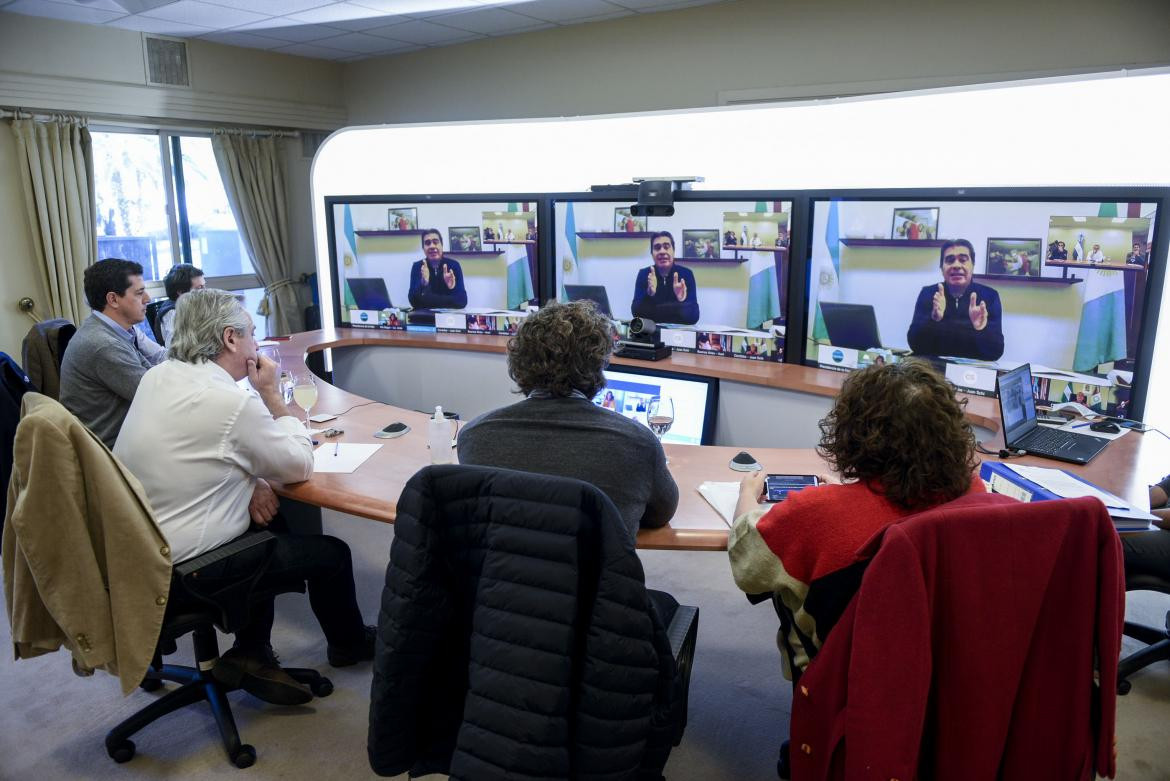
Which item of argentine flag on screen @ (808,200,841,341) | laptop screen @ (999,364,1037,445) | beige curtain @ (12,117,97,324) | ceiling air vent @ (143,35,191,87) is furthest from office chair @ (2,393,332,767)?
ceiling air vent @ (143,35,191,87)

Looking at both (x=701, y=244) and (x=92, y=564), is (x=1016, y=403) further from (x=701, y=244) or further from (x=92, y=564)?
(x=92, y=564)

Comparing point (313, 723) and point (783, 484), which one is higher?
point (783, 484)

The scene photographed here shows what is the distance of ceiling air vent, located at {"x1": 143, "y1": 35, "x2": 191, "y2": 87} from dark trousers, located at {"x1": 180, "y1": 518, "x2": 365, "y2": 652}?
4373 millimetres

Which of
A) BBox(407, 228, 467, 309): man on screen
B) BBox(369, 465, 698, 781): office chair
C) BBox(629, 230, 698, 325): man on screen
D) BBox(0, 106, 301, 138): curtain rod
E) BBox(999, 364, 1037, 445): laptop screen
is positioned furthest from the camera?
BBox(0, 106, 301, 138): curtain rod

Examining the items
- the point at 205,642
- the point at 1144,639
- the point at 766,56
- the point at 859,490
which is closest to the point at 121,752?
the point at 205,642

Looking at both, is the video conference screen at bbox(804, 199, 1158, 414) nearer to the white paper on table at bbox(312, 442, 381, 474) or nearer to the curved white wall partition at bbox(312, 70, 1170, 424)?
the curved white wall partition at bbox(312, 70, 1170, 424)

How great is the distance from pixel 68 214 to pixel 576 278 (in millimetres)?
3428

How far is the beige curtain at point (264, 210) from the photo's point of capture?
603cm

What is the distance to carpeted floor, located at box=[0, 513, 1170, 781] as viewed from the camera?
207 cm

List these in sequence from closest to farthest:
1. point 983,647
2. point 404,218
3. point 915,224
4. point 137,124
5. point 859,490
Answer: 1. point 983,647
2. point 859,490
3. point 915,224
4. point 404,218
5. point 137,124

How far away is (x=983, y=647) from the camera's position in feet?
4.05

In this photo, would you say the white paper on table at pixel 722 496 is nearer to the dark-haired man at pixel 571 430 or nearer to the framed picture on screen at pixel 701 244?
the dark-haired man at pixel 571 430

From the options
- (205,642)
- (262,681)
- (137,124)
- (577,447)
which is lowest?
(262,681)

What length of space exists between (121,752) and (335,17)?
4278mm
